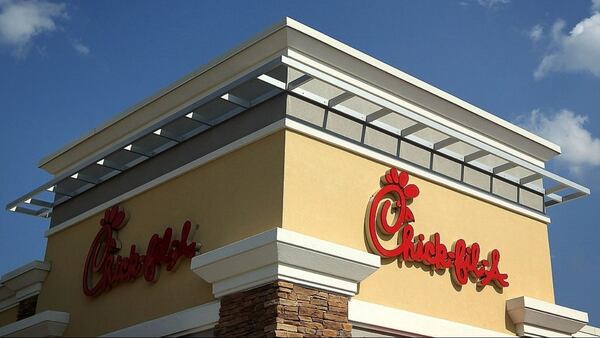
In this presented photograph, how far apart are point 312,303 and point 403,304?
6.28ft

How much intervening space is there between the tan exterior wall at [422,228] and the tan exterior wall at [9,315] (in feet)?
26.2

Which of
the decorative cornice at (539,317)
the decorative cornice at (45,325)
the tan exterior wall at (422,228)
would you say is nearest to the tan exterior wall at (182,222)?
the decorative cornice at (45,325)

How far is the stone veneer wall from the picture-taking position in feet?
30.4

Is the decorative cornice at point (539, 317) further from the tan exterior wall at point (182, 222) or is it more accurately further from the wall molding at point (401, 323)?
the tan exterior wall at point (182, 222)

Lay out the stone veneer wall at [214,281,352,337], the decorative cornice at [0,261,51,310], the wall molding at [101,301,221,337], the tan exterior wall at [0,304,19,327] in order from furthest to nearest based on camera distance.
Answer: the tan exterior wall at [0,304,19,327], the decorative cornice at [0,261,51,310], the wall molding at [101,301,221,337], the stone veneer wall at [214,281,352,337]

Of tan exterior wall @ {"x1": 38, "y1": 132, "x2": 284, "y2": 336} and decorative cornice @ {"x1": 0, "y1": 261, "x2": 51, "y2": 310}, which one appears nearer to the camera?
tan exterior wall @ {"x1": 38, "y1": 132, "x2": 284, "y2": 336}

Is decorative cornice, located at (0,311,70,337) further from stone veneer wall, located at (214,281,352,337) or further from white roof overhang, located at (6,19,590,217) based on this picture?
stone veneer wall, located at (214,281,352,337)

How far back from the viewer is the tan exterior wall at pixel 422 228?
409 inches

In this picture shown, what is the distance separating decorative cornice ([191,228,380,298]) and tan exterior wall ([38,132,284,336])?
0.63 meters

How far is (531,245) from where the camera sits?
13273 mm

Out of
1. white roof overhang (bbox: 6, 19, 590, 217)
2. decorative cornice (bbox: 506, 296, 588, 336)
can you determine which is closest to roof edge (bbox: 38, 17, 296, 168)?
white roof overhang (bbox: 6, 19, 590, 217)

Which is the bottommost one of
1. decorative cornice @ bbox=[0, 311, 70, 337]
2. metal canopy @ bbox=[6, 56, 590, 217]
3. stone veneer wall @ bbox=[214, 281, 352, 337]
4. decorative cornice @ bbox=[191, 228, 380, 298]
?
stone veneer wall @ bbox=[214, 281, 352, 337]

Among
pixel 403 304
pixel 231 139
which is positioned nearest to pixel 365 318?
pixel 403 304

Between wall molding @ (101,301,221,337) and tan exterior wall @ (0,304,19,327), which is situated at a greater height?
tan exterior wall @ (0,304,19,327)
